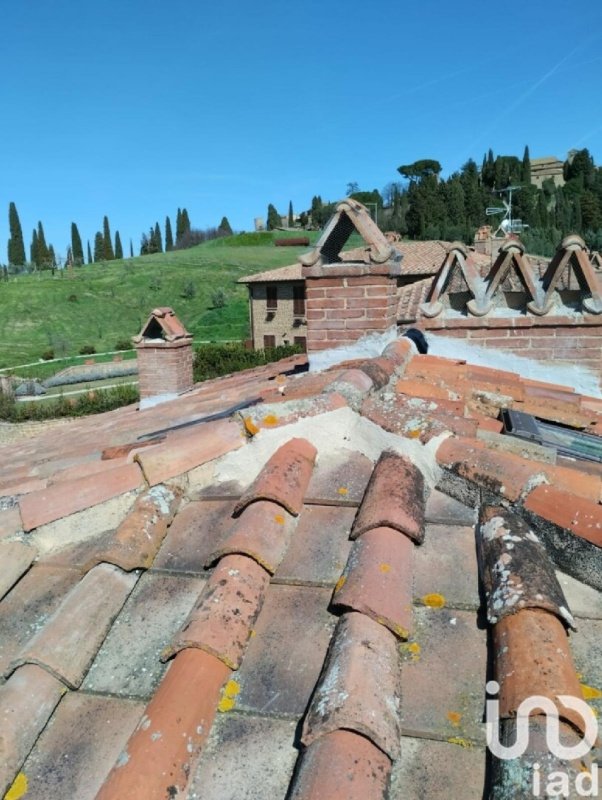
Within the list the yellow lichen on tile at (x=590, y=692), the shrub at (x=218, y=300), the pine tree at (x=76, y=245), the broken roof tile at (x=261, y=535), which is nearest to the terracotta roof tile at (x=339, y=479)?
the broken roof tile at (x=261, y=535)

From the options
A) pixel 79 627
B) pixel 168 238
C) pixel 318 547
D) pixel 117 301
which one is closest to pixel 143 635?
pixel 79 627

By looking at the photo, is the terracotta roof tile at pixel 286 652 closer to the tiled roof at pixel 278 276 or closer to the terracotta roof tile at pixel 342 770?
the terracotta roof tile at pixel 342 770

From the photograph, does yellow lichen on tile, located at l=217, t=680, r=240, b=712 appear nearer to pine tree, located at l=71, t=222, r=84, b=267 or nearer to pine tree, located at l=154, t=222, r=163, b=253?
pine tree, located at l=71, t=222, r=84, b=267

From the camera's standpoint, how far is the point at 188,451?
2.80 m

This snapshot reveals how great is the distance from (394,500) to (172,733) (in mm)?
1191

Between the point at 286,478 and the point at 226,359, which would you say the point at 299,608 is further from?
the point at 226,359

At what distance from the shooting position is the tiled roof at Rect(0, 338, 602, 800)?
1473 millimetres

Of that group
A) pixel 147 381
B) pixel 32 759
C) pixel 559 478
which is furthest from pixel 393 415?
pixel 147 381

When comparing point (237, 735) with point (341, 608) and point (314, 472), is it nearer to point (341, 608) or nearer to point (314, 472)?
point (341, 608)

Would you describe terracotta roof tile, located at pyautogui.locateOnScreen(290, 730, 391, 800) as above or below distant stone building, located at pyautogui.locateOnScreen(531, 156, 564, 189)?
below

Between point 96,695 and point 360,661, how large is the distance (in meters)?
0.86

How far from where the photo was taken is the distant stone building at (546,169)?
8669cm

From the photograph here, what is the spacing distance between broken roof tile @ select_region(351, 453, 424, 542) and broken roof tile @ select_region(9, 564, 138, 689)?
3.12 ft

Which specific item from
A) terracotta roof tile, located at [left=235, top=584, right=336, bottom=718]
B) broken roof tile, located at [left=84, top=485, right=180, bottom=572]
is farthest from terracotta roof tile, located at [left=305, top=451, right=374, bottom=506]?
broken roof tile, located at [left=84, top=485, right=180, bottom=572]
